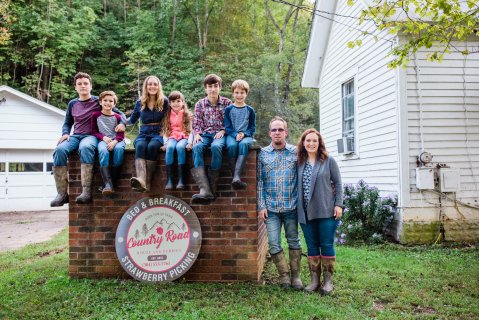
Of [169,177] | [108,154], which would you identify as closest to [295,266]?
[169,177]

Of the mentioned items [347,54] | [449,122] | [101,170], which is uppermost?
[347,54]

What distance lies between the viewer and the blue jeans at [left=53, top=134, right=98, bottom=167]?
4641 millimetres

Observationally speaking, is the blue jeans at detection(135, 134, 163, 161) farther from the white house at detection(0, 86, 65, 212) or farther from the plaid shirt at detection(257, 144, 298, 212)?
the white house at detection(0, 86, 65, 212)

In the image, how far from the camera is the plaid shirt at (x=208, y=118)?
471 centimetres

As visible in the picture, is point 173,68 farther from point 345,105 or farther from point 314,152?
point 314,152

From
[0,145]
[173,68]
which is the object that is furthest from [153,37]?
[0,145]

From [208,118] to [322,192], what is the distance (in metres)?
1.64

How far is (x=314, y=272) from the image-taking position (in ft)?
14.8

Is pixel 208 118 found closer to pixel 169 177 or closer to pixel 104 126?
pixel 169 177

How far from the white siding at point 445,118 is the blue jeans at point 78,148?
5.56 metres

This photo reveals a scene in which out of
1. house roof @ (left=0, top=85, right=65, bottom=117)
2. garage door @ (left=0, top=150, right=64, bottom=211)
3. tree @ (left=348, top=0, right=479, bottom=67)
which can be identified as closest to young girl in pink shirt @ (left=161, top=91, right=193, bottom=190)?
tree @ (left=348, top=0, right=479, bottom=67)

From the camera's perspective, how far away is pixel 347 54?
32.6 ft

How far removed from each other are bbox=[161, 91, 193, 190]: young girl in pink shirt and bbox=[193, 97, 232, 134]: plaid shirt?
15 cm

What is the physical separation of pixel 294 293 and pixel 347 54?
7.33 metres
